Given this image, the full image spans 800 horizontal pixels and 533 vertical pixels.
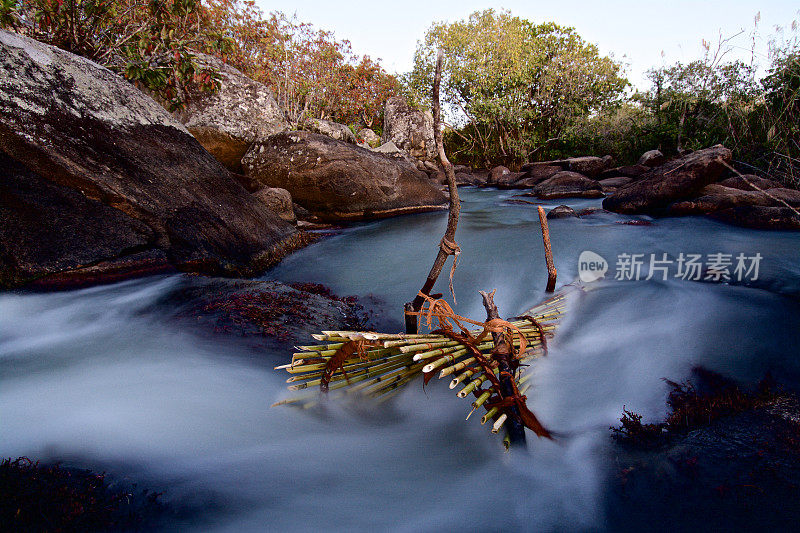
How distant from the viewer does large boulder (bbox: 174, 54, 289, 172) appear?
912 centimetres

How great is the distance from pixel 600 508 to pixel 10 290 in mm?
4482

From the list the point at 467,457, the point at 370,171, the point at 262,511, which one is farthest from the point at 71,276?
the point at 370,171

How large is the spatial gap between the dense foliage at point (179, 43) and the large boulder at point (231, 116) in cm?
34

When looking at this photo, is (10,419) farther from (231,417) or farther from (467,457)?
(467,457)

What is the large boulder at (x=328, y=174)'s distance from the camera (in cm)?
909

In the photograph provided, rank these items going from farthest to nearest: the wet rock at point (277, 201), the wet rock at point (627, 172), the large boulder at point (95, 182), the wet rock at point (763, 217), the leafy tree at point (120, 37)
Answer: the wet rock at point (627, 172) → the wet rock at point (277, 201) → the leafy tree at point (120, 37) → the wet rock at point (763, 217) → the large boulder at point (95, 182)

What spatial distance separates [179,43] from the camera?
7137 millimetres

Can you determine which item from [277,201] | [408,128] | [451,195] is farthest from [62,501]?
[408,128]

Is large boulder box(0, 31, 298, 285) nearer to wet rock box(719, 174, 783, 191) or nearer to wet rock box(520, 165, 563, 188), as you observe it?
wet rock box(719, 174, 783, 191)

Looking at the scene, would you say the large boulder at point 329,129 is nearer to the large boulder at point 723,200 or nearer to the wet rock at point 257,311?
the large boulder at point 723,200

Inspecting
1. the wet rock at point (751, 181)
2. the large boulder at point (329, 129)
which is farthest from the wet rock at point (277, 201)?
the wet rock at point (751, 181)

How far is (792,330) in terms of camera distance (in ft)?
10.6

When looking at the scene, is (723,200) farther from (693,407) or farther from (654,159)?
(654,159)

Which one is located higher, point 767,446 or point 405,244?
point 405,244
